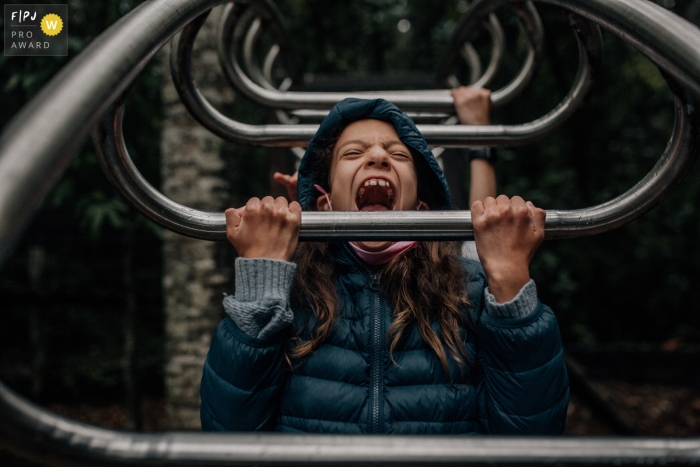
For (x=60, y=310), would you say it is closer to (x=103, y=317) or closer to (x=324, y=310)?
(x=103, y=317)

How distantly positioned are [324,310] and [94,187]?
1981 millimetres

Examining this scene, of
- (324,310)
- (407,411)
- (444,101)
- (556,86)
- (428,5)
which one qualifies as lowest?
(407,411)

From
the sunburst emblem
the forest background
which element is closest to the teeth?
the forest background

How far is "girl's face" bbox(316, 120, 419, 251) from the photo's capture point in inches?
44.6

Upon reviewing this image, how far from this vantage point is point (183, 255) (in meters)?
2.35

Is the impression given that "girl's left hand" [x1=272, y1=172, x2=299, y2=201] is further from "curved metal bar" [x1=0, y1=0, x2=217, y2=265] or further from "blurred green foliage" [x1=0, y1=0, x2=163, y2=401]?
"blurred green foliage" [x1=0, y1=0, x2=163, y2=401]

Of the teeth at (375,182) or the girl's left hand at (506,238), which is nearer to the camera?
the girl's left hand at (506,238)

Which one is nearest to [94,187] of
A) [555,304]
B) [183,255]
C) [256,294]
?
[183,255]

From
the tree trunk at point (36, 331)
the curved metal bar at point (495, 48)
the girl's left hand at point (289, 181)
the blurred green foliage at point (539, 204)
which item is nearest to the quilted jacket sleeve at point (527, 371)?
the girl's left hand at point (289, 181)

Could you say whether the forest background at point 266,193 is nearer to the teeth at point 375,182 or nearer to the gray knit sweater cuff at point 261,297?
the teeth at point 375,182

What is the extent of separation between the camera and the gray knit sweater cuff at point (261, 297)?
34.3 inches

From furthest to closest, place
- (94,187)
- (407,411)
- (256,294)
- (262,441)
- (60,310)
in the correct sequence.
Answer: (60,310) → (94,187) → (407,411) → (256,294) → (262,441)

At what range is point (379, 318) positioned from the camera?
107 centimetres

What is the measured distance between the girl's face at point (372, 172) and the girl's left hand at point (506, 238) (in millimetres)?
332
